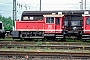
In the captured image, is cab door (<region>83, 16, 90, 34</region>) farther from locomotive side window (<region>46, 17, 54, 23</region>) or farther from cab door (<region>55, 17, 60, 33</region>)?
locomotive side window (<region>46, 17, 54, 23</region>)

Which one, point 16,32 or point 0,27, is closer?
point 16,32

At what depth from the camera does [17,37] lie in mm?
26531

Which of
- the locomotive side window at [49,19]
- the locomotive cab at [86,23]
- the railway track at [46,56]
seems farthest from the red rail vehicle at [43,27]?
the railway track at [46,56]

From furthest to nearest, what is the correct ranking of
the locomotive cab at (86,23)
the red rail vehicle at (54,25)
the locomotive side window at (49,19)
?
the locomotive side window at (49,19)
the red rail vehicle at (54,25)
the locomotive cab at (86,23)

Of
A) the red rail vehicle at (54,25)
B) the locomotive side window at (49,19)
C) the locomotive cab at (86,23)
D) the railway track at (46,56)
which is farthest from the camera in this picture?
the locomotive side window at (49,19)

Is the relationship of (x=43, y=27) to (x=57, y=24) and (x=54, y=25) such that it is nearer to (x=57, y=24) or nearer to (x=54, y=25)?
(x=54, y=25)

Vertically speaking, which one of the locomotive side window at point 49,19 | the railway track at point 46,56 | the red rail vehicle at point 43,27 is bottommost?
the railway track at point 46,56

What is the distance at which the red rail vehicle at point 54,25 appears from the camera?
26.1 m

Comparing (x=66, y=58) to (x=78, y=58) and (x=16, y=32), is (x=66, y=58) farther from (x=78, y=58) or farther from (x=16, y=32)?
(x=16, y=32)

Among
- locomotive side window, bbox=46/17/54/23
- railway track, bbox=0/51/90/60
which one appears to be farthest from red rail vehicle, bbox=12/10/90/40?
railway track, bbox=0/51/90/60

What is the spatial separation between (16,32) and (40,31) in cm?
256

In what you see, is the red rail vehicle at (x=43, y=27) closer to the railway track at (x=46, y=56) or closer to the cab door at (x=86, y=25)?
the cab door at (x=86, y=25)

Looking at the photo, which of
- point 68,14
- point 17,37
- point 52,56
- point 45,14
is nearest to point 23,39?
point 17,37

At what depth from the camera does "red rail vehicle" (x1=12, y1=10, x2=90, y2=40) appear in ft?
85.5
